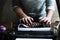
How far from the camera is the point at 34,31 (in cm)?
79

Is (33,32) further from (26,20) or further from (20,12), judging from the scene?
A: (20,12)

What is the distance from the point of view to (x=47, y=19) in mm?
913

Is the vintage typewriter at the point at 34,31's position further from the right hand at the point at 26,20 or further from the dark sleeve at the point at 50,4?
the dark sleeve at the point at 50,4

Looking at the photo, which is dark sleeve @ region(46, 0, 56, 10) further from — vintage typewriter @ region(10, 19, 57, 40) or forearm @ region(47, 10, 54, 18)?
vintage typewriter @ region(10, 19, 57, 40)

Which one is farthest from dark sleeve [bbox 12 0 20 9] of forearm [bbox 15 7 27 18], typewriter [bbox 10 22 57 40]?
typewriter [bbox 10 22 57 40]

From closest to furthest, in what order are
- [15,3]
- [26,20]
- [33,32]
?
[33,32]
[26,20]
[15,3]

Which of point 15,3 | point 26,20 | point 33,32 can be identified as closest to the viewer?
point 33,32

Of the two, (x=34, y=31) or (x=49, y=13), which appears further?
(x=49, y=13)

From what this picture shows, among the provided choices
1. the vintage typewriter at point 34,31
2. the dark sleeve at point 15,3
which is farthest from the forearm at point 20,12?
the vintage typewriter at point 34,31

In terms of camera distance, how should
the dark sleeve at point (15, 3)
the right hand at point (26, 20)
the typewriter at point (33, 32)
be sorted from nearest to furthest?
the typewriter at point (33, 32)
the right hand at point (26, 20)
the dark sleeve at point (15, 3)

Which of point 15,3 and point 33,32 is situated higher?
point 15,3

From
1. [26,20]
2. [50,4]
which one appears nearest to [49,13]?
[50,4]

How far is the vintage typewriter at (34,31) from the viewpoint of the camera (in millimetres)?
756

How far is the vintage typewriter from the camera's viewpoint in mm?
756
